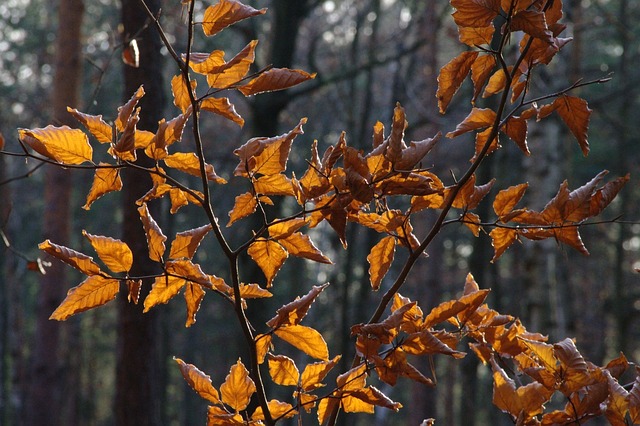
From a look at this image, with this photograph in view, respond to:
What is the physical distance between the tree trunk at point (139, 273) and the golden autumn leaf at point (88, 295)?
2400 mm

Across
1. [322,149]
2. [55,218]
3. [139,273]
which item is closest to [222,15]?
[139,273]

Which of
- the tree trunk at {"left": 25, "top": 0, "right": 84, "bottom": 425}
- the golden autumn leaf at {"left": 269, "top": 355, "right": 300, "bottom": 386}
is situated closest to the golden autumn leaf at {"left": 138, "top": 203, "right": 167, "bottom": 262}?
the golden autumn leaf at {"left": 269, "top": 355, "right": 300, "bottom": 386}

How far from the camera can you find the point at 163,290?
1.24m

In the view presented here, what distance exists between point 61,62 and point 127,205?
4355 mm

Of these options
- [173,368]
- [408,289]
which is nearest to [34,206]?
[173,368]

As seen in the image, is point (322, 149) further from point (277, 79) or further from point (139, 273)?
point (277, 79)

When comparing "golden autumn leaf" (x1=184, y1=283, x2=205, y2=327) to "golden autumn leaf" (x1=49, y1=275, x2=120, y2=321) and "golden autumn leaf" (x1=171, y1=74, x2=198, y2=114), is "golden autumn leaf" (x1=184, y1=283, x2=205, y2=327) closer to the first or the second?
"golden autumn leaf" (x1=49, y1=275, x2=120, y2=321)

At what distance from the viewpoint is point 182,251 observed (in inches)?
47.8

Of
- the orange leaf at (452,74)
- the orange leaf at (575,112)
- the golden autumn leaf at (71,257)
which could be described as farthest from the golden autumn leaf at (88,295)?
the orange leaf at (575,112)

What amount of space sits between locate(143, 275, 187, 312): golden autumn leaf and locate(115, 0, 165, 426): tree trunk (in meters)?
2.35

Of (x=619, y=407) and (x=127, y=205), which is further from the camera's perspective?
(x=127, y=205)

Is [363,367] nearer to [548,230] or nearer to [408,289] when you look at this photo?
[548,230]

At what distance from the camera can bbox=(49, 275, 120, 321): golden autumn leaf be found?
3.80 ft

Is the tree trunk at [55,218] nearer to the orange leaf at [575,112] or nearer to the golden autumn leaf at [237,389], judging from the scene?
the golden autumn leaf at [237,389]
